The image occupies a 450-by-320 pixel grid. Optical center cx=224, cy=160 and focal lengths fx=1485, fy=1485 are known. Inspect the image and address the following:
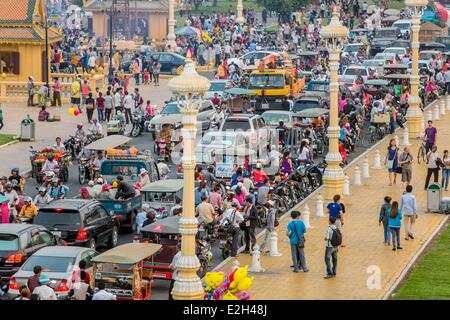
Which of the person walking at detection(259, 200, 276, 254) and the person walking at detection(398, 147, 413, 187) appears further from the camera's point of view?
the person walking at detection(398, 147, 413, 187)

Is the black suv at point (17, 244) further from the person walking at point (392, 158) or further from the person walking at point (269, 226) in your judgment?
the person walking at point (392, 158)

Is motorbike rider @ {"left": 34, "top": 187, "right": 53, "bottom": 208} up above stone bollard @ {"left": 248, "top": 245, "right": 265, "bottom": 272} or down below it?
above

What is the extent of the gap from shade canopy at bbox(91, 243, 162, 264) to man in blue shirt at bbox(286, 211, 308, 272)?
3.11 meters

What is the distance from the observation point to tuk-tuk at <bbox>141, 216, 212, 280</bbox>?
2942 centimetres

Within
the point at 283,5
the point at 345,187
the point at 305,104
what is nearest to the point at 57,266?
the point at 345,187

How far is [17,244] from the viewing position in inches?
1160

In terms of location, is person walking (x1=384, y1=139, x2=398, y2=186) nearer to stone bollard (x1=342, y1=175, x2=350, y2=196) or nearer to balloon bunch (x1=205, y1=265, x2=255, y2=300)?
stone bollard (x1=342, y1=175, x2=350, y2=196)

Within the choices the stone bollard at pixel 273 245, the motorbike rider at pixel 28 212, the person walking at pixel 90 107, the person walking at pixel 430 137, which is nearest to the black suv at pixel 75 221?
the motorbike rider at pixel 28 212

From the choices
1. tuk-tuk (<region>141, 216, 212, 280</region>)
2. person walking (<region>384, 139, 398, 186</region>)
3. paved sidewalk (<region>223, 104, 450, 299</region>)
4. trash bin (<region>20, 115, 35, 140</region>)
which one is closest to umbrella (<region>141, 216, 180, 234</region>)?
tuk-tuk (<region>141, 216, 212, 280</region>)

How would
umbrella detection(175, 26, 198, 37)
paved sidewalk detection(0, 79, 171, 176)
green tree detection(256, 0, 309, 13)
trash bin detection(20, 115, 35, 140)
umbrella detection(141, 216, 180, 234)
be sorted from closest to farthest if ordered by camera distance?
umbrella detection(141, 216, 180, 234) < paved sidewalk detection(0, 79, 171, 176) < trash bin detection(20, 115, 35, 140) < umbrella detection(175, 26, 198, 37) < green tree detection(256, 0, 309, 13)

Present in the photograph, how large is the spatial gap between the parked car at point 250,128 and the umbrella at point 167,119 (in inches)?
124

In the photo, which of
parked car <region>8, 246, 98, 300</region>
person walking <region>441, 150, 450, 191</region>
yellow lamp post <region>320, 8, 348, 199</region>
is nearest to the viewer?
parked car <region>8, 246, 98, 300</region>

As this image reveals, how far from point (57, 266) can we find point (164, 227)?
3212 millimetres

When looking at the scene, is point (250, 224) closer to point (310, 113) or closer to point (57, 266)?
point (57, 266)
